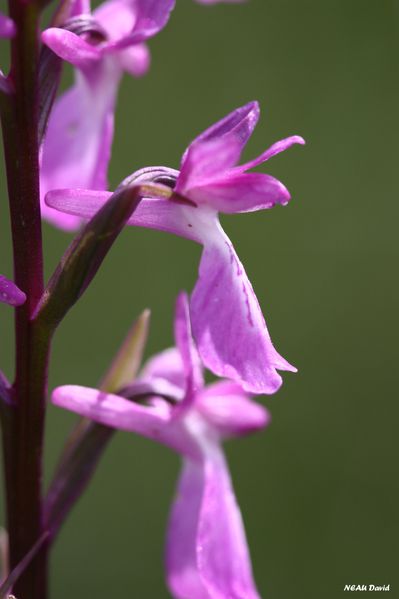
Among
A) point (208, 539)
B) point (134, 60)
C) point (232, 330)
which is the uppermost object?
point (134, 60)

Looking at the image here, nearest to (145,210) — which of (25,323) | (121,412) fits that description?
(25,323)

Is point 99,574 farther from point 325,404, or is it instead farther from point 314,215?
point 314,215

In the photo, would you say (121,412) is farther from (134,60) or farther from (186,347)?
(134,60)

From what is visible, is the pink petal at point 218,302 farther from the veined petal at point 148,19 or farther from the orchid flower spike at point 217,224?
the veined petal at point 148,19

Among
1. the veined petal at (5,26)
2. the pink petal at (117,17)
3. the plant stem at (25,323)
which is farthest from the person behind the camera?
the pink petal at (117,17)

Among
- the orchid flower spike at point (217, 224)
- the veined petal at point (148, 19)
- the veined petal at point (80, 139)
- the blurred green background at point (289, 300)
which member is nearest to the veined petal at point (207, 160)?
the orchid flower spike at point (217, 224)

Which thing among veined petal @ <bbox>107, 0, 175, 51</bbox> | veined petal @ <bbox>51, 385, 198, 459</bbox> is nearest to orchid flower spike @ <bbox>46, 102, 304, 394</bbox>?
veined petal @ <bbox>107, 0, 175, 51</bbox>

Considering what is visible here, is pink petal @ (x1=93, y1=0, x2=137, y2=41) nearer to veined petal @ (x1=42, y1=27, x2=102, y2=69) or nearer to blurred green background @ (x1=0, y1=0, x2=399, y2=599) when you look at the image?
veined petal @ (x1=42, y1=27, x2=102, y2=69)
